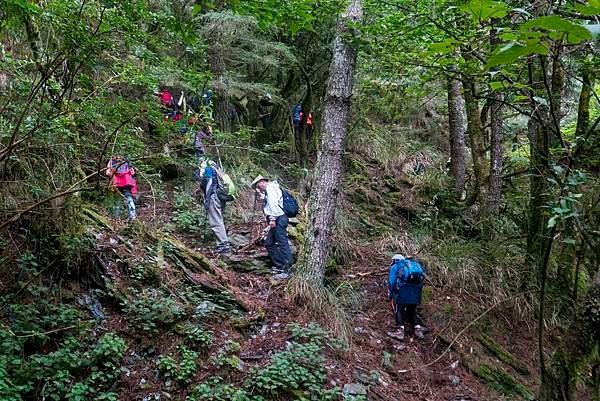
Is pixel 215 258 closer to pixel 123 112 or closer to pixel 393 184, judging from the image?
pixel 123 112

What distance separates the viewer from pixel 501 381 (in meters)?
6.64

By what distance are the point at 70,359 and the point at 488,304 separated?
651cm

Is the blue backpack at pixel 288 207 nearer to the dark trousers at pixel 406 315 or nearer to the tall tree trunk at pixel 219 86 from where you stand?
the dark trousers at pixel 406 315

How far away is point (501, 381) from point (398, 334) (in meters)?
1.58

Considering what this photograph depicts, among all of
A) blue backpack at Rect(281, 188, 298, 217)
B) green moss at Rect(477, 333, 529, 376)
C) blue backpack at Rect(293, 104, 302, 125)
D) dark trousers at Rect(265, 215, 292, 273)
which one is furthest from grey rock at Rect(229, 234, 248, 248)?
blue backpack at Rect(293, 104, 302, 125)

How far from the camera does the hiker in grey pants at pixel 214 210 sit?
819 cm

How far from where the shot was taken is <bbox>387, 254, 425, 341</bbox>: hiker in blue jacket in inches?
280

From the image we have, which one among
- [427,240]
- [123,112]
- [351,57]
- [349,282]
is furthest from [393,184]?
[123,112]

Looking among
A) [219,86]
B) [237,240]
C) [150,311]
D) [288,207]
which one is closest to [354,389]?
[150,311]

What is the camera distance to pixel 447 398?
5961 millimetres

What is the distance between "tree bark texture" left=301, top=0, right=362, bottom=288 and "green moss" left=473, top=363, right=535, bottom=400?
2680 mm

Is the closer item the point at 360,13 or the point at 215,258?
the point at 360,13

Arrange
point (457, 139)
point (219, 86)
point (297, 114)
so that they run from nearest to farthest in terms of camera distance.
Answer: point (219, 86)
point (457, 139)
point (297, 114)

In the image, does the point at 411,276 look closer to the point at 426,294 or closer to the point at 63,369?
the point at 426,294
